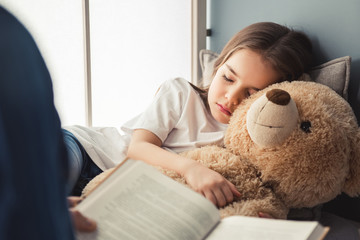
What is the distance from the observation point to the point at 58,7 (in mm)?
1410

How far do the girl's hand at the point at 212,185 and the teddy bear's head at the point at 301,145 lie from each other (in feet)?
0.34

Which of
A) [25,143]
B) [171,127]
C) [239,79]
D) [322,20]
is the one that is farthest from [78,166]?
[322,20]

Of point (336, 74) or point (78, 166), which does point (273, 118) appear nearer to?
point (336, 74)

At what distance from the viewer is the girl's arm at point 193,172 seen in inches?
30.3

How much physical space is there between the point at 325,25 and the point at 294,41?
131mm

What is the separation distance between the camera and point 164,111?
1121 mm

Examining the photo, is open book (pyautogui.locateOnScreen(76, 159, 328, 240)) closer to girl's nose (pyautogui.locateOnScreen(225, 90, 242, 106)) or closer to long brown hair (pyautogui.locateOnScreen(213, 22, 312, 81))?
girl's nose (pyautogui.locateOnScreen(225, 90, 242, 106))

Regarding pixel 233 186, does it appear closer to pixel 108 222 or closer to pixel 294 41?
pixel 108 222

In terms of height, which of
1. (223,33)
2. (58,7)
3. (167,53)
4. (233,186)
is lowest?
(233,186)

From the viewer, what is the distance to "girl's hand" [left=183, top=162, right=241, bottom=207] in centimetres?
77

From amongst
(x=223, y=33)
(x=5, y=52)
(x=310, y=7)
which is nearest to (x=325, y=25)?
(x=310, y=7)

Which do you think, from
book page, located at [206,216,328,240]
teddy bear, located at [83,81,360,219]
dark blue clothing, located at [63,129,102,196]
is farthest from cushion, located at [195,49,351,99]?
dark blue clothing, located at [63,129,102,196]

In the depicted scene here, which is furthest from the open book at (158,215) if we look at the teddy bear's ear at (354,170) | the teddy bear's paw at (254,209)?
the teddy bear's ear at (354,170)

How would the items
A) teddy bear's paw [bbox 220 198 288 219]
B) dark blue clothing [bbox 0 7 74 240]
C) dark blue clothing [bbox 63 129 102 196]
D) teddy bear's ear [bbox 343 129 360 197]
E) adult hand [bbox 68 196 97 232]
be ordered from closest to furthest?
dark blue clothing [bbox 0 7 74 240] < adult hand [bbox 68 196 97 232] < teddy bear's paw [bbox 220 198 288 219] < teddy bear's ear [bbox 343 129 360 197] < dark blue clothing [bbox 63 129 102 196]
